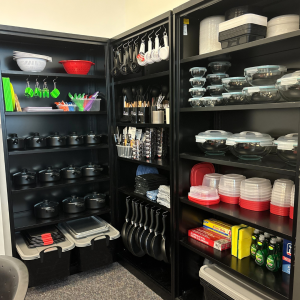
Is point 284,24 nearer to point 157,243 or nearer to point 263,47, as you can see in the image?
point 263,47

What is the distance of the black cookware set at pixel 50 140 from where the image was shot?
8.10 feet

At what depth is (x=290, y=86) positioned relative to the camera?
144cm

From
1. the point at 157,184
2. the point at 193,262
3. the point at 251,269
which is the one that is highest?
the point at 157,184

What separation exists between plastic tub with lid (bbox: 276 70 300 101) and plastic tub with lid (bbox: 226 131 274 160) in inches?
11.3

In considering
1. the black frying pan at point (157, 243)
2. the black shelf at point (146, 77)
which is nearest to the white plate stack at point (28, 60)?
the black shelf at point (146, 77)

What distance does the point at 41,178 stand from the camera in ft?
8.75

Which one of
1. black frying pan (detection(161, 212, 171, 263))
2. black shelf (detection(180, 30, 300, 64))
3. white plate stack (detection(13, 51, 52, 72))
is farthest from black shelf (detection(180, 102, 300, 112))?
white plate stack (detection(13, 51, 52, 72))

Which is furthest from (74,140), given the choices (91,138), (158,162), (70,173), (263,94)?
(263,94)

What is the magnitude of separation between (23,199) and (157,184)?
1.29 metres

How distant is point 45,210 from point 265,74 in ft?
6.73

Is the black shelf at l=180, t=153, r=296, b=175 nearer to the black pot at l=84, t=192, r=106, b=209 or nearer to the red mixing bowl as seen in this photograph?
the black pot at l=84, t=192, r=106, b=209

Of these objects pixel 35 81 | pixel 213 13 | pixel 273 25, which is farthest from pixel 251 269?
pixel 35 81

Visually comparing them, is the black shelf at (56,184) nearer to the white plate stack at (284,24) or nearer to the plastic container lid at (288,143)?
the plastic container lid at (288,143)

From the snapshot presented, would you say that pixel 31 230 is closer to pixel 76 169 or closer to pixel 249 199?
pixel 76 169
